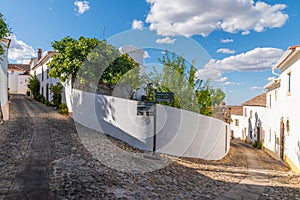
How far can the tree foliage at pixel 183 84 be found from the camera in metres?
12.3

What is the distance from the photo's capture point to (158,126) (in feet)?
29.0

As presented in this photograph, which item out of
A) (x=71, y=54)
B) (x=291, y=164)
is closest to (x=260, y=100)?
(x=291, y=164)

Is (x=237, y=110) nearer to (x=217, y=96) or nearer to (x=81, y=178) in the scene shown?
(x=217, y=96)

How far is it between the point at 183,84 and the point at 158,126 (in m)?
4.50

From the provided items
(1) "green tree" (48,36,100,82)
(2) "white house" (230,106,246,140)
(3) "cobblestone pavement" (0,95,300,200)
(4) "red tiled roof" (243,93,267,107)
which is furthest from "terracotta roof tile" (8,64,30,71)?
(3) "cobblestone pavement" (0,95,300,200)

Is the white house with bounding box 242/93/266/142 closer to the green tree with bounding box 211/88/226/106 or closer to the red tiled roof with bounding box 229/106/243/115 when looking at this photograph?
the red tiled roof with bounding box 229/106/243/115

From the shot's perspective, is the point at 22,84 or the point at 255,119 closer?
the point at 255,119

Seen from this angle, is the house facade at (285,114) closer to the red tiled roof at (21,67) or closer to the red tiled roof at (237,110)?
the red tiled roof at (237,110)

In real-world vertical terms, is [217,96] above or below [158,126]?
above

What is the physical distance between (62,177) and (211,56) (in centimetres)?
1107

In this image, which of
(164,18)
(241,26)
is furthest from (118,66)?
(241,26)

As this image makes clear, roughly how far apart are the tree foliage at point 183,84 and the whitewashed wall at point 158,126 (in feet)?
4.20

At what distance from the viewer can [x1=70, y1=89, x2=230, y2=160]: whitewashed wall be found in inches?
352

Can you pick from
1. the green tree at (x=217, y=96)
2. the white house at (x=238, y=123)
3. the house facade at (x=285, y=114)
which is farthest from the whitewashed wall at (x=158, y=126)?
the white house at (x=238, y=123)
